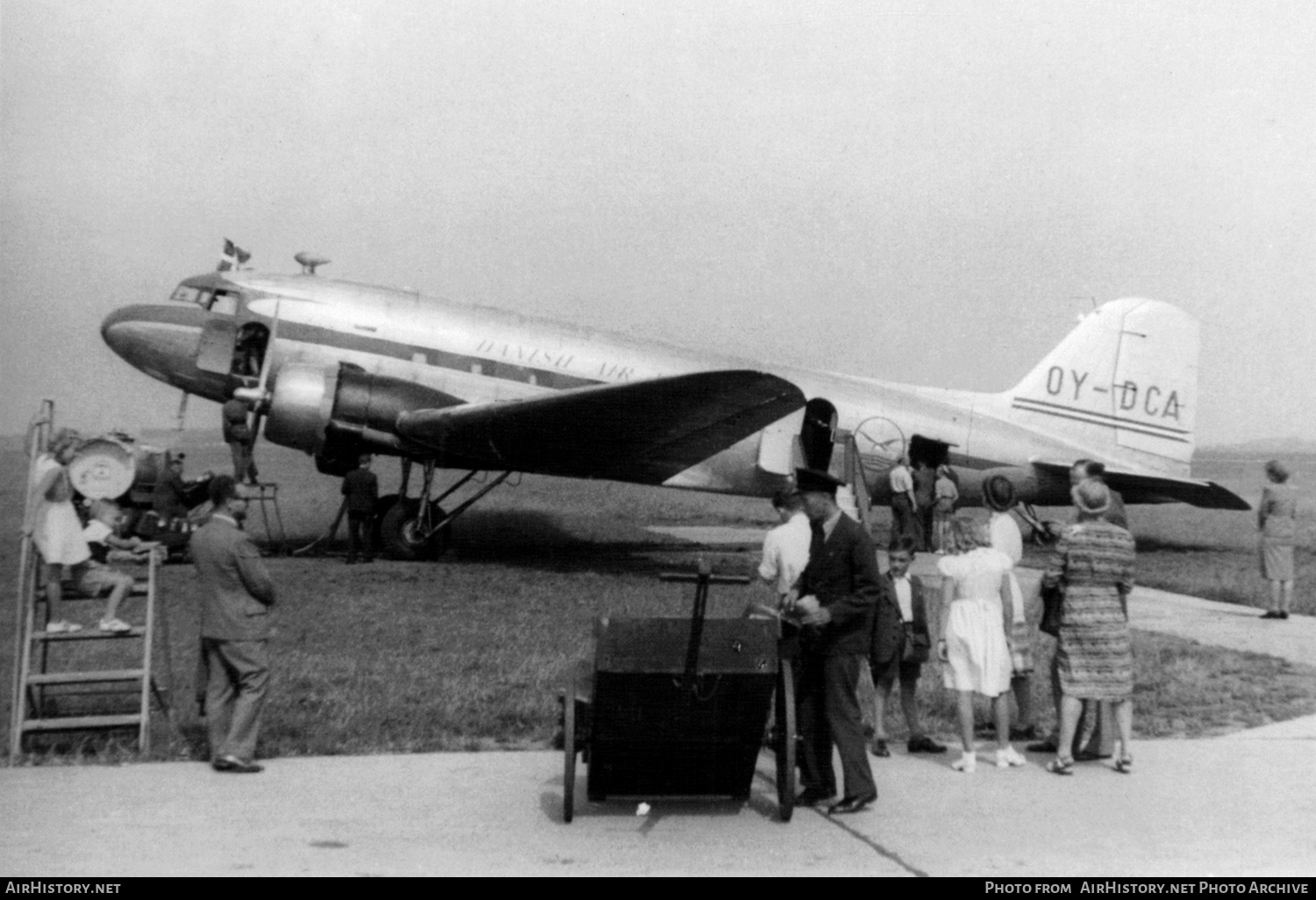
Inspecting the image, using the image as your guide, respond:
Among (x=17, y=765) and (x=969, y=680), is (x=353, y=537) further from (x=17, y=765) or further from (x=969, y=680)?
(x=969, y=680)

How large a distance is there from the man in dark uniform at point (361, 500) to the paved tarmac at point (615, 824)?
351 inches

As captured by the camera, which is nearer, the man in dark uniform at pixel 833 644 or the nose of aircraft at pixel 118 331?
the man in dark uniform at pixel 833 644

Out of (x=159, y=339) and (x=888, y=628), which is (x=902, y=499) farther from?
(x=159, y=339)

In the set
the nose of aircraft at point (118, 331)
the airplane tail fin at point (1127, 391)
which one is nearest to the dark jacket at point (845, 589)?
the nose of aircraft at point (118, 331)

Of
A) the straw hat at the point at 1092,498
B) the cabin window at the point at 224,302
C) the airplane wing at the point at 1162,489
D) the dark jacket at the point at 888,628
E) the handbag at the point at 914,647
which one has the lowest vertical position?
the handbag at the point at 914,647

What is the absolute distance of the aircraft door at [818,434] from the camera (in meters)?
17.0

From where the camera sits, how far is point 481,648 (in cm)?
920

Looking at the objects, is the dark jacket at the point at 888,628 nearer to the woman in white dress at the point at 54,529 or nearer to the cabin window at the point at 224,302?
the woman in white dress at the point at 54,529

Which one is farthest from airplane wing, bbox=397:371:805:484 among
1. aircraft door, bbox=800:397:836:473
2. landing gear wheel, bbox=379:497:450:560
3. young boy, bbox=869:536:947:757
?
young boy, bbox=869:536:947:757

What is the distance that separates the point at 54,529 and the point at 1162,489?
1596 centimetres

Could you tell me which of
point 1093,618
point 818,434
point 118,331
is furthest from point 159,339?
point 1093,618

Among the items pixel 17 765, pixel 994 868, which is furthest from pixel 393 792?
pixel 994 868

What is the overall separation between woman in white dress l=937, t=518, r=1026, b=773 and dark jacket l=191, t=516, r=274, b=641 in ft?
11.9

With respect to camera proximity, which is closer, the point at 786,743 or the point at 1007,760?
the point at 786,743
